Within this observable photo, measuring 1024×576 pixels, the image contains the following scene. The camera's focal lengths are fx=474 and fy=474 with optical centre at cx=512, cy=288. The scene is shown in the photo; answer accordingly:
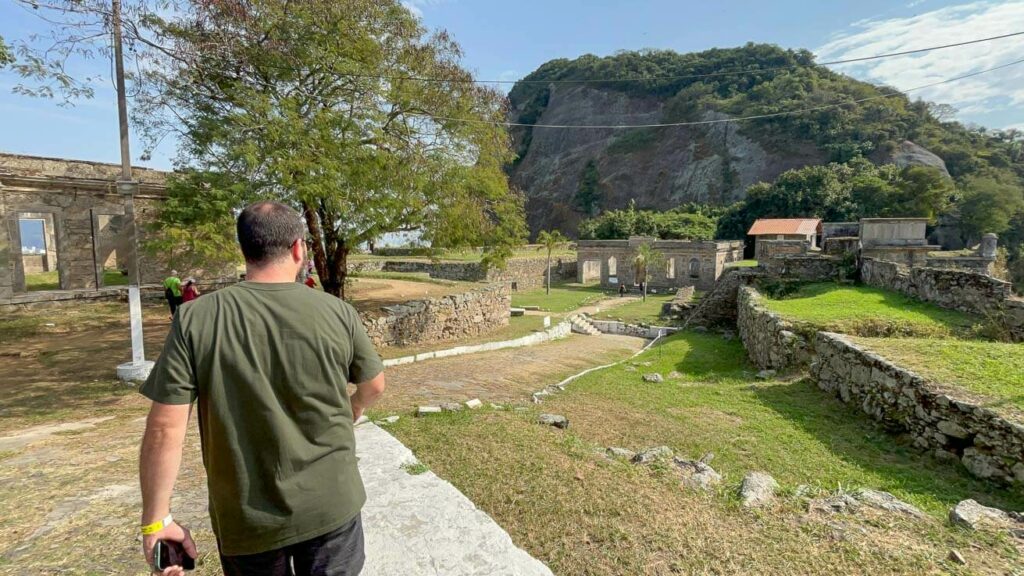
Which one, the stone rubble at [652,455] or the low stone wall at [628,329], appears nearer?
the stone rubble at [652,455]

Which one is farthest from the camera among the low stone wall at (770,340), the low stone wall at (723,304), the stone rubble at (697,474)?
the low stone wall at (723,304)

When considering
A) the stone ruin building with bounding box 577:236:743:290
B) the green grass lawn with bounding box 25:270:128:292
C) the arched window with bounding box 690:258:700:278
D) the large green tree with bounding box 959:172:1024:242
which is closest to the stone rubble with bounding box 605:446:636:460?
the green grass lawn with bounding box 25:270:128:292

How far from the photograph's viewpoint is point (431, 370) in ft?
33.4

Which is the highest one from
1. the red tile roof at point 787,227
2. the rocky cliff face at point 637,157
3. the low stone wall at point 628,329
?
the rocky cliff face at point 637,157

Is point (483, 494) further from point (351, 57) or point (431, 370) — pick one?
point (351, 57)

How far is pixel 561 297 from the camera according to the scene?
2970cm

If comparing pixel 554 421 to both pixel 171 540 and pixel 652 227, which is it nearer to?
pixel 171 540

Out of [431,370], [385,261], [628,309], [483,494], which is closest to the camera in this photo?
[483,494]

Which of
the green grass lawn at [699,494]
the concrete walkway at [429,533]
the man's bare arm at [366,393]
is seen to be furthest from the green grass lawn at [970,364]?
the man's bare arm at [366,393]

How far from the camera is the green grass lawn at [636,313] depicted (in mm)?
21344

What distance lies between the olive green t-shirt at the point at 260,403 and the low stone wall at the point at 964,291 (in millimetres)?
10761

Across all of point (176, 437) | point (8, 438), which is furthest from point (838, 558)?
point (8, 438)

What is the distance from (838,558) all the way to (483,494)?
7.88 ft

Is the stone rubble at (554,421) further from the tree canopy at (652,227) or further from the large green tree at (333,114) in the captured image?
the tree canopy at (652,227)
